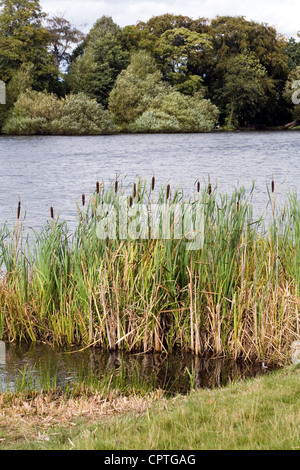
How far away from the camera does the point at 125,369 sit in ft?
22.1

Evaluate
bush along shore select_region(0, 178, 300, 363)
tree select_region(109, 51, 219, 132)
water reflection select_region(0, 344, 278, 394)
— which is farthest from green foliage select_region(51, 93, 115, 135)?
water reflection select_region(0, 344, 278, 394)

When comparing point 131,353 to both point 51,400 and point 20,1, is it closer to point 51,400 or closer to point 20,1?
point 51,400

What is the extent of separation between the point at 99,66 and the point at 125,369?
4553 centimetres

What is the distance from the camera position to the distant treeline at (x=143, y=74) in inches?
1805

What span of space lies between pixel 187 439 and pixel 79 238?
3.90 metres

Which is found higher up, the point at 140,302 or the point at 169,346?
the point at 140,302

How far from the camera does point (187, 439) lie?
3750 millimetres

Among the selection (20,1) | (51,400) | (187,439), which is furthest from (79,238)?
(20,1)

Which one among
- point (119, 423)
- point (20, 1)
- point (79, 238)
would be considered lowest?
point (119, 423)

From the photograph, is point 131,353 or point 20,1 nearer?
point 131,353

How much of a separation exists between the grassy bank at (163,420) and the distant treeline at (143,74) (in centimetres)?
3996

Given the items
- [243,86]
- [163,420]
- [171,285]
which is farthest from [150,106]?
[163,420]

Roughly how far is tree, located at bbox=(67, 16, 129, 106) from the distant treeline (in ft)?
0.25

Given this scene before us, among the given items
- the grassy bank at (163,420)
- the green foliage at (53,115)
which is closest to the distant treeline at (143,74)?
the green foliage at (53,115)
